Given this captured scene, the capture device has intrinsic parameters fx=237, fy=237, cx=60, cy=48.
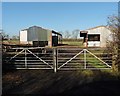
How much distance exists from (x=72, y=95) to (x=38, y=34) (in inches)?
1649

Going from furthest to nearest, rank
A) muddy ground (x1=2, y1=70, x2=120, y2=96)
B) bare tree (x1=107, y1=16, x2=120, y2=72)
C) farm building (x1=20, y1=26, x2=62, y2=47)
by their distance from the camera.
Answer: farm building (x1=20, y1=26, x2=62, y2=47) < bare tree (x1=107, y1=16, x2=120, y2=72) < muddy ground (x1=2, y1=70, x2=120, y2=96)

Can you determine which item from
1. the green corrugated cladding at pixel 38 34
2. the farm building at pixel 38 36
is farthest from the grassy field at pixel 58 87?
the green corrugated cladding at pixel 38 34

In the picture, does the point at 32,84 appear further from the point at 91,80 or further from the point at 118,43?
the point at 118,43

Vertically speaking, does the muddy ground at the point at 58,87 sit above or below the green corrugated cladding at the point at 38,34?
below

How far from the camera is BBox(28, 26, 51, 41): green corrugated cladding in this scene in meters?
46.9

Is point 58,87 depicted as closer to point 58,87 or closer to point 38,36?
point 58,87

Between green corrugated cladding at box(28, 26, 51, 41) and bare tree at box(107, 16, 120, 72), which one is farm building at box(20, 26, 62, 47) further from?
bare tree at box(107, 16, 120, 72)

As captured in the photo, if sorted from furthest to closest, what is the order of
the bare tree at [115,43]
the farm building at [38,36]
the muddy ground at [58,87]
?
the farm building at [38,36] < the bare tree at [115,43] < the muddy ground at [58,87]

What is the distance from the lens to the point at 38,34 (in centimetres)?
4812

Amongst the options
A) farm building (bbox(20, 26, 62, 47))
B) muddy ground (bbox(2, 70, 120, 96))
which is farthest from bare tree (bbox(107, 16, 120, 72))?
farm building (bbox(20, 26, 62, 47))

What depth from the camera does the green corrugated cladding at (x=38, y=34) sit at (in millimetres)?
46859

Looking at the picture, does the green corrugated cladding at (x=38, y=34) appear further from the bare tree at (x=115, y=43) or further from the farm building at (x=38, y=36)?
the bare tree at (x=115, y=43)

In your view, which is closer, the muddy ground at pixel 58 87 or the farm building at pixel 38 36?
the muddy ground at pixel 58 87

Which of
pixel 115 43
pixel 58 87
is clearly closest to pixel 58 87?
pixel 58 87
